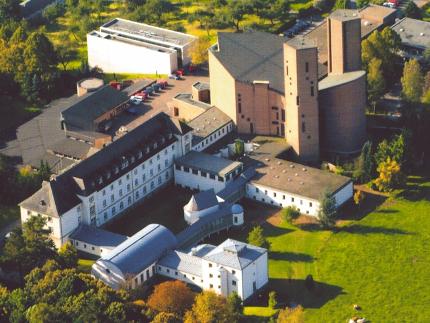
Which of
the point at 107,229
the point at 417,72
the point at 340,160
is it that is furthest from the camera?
the point at 417,72

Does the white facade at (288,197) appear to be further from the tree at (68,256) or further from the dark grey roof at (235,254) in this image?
the tree at (68,256)

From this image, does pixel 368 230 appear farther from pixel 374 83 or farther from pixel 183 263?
pixel 374 83

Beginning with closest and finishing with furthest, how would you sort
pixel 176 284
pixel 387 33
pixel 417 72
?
pixel 176 284
pixel 417 72
pixel 387 33

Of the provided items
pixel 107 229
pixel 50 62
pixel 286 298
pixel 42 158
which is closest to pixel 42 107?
pixel 50 62

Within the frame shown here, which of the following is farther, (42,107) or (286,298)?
(42,107)

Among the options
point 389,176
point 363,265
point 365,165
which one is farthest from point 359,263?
point 365,165

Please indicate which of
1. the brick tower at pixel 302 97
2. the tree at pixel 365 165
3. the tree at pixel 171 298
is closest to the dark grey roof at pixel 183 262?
the tree at pixel 171 298

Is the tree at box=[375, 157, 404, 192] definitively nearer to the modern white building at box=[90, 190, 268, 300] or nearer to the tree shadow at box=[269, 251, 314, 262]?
the tree shadow at box=[269, 251, 314, 262]

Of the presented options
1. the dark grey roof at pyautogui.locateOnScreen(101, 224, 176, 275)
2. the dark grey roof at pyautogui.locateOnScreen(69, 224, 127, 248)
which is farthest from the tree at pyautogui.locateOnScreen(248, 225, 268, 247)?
the dark grey roof at pyautogui.locateOnScreen(69, 224, 127, 248)

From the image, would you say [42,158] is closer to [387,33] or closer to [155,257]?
[155,257]
